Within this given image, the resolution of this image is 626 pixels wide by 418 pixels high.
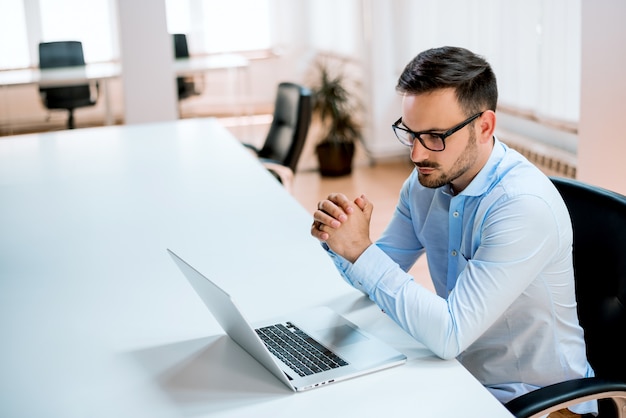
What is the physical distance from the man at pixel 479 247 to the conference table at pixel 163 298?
104mm

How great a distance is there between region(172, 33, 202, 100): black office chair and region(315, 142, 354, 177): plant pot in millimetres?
1579

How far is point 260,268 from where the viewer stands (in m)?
2.20

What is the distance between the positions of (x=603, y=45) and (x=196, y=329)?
2.31 meters

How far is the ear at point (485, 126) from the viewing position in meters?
1.76

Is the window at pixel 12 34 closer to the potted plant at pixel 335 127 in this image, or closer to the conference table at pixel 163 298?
the potted plant at pixel 335 127

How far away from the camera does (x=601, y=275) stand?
1.85 m

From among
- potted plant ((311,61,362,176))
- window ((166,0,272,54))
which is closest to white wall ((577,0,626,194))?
potted plant ((311,61,362,176))

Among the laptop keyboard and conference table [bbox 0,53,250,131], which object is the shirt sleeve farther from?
conference table [bbox 0,53,250,131]

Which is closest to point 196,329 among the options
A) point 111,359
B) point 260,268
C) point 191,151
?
point 111,359

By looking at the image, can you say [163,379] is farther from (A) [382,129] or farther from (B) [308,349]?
(A) [382,129]

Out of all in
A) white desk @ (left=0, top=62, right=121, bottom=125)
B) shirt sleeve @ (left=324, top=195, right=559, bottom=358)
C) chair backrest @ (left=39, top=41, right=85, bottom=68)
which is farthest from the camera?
chair backrest @ (left=39, top=41, right=85, bottom=68)

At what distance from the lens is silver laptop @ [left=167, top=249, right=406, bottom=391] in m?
1.54

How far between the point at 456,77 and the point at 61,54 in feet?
18.9

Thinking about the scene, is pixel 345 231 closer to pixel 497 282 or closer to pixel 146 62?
pixel 497 282
